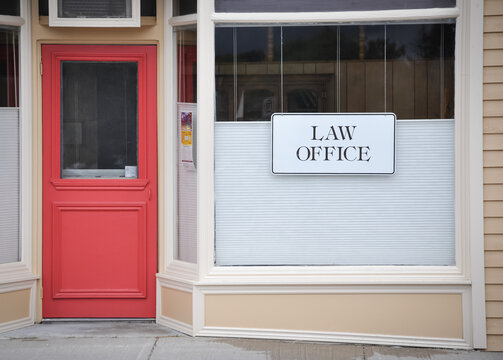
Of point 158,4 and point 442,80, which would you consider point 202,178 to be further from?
point 442,80

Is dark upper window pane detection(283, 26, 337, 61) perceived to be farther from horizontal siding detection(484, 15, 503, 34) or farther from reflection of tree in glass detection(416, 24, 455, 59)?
horizontal siding detection(484, 15, 503, 34)

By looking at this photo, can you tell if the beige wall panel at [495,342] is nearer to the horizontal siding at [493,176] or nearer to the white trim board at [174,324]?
the horizontal siding at [493,176]

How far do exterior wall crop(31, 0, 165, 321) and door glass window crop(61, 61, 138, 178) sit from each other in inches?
7.8

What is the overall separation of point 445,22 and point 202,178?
2.30 metres

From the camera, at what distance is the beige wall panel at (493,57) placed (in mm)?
6969

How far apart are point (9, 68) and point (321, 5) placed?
8.71 feet

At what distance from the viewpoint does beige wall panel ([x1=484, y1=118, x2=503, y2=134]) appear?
6.98m

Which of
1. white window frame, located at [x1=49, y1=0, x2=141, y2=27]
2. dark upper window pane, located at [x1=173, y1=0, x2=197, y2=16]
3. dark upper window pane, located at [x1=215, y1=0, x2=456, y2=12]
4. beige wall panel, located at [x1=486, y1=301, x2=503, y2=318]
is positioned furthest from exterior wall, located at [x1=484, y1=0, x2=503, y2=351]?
white window frame, located at [x1=49, y1=0, x2=141, y2=27]

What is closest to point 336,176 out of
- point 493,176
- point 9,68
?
point 493,176

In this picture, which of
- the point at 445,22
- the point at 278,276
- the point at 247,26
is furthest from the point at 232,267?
the point at 445,22

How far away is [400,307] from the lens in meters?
7.11

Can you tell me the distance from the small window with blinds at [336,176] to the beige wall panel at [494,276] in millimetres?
298

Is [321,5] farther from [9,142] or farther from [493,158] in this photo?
[9,142]

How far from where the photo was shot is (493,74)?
6.98 metres
